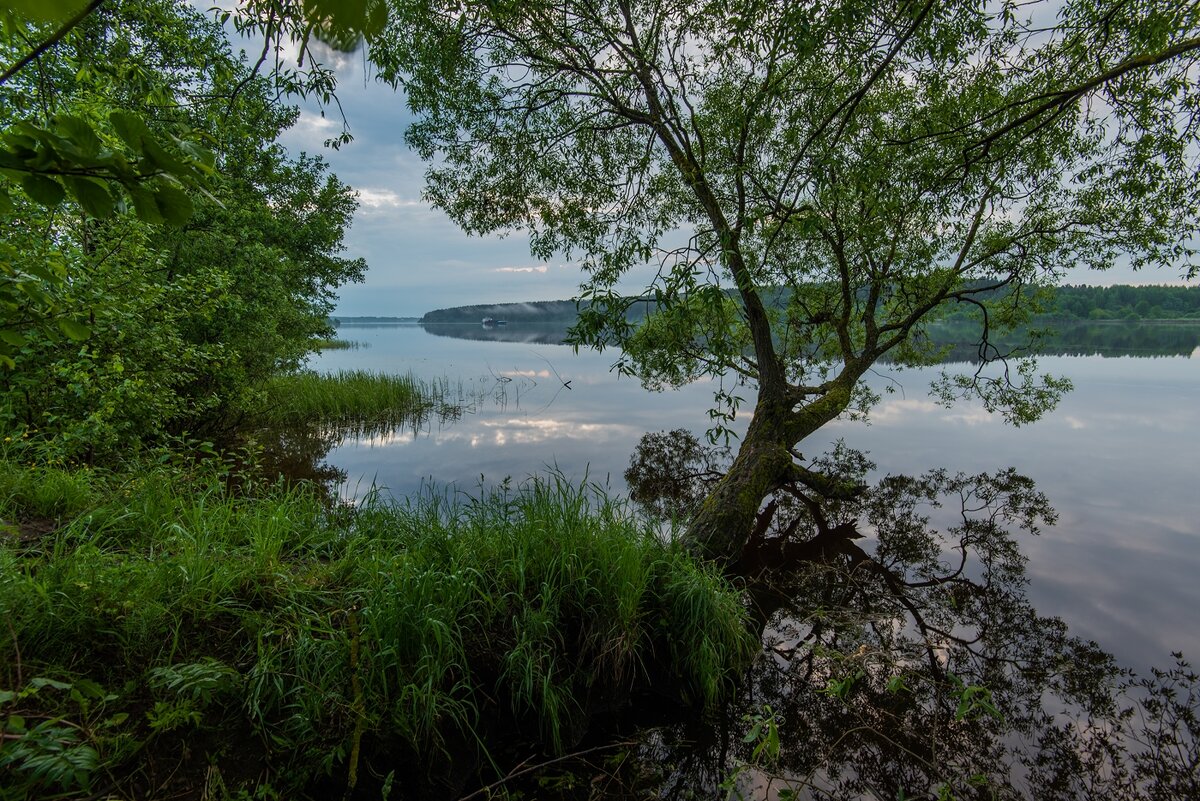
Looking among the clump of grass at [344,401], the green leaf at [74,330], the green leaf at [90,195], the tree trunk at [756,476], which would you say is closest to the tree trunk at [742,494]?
the tree trunk at [756,476]

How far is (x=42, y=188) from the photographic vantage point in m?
0.95

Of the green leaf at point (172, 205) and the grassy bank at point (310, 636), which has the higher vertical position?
the green leaf at point (172, 205)

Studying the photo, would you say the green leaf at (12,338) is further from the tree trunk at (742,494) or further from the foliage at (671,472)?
the foliage at (671,472)

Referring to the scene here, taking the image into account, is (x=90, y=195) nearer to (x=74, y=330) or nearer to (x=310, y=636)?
(x=74, y=330)

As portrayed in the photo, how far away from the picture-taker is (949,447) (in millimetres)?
13203

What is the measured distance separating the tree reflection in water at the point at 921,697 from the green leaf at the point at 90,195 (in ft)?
8.43

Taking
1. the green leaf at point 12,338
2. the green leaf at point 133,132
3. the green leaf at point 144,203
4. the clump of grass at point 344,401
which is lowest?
the clump of grass at point 344,401

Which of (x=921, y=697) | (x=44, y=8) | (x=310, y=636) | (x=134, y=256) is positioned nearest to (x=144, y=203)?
(x=44, y=8)

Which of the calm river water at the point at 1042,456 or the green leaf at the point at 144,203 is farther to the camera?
the calm river water at the point at 1042,456

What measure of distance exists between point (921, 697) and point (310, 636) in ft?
14.9

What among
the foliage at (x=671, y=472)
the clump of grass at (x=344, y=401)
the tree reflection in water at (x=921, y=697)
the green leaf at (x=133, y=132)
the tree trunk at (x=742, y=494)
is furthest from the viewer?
the clump of grass at (x=344, y=401)

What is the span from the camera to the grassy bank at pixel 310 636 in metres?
2.34

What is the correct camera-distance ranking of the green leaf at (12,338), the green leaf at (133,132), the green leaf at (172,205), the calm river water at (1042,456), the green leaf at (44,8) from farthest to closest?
1. the calm river water at (1042,456)
2. the green leaf at (12,338)
3. the green leaf at (172,205)
4. the green leaf at (133,132)
5. the green leaf at (44,8)

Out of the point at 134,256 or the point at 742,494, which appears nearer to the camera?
the point at 134,256
